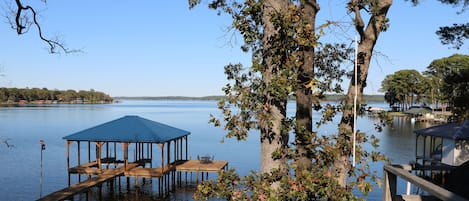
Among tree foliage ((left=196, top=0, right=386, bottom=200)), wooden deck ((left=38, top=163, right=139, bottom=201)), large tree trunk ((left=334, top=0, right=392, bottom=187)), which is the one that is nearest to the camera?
tree foliage ((left=196, top=0, right=386, bottom=200))

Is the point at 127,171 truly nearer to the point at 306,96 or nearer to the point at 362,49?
the point at 362,49

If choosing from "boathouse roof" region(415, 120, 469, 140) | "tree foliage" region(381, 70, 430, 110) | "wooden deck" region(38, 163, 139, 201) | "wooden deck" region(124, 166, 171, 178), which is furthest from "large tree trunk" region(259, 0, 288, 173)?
"tree foliage" region(381, 70, 430, 110)

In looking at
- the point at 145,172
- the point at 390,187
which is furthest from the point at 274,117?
the point at 145,172

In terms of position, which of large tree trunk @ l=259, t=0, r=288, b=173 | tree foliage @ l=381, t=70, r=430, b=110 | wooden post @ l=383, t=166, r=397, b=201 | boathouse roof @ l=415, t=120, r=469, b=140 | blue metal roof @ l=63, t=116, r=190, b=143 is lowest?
blue metal roof @ l=63, t=116, r=190, b=143

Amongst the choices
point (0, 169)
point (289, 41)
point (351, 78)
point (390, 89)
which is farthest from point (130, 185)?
point (390, 89)

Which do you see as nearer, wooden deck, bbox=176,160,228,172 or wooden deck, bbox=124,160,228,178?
wooden deck, bbox=124,160,228,178

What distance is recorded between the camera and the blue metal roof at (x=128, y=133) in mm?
19531

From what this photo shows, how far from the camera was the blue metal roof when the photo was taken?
19.5m

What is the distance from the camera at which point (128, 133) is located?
19969 millimetres

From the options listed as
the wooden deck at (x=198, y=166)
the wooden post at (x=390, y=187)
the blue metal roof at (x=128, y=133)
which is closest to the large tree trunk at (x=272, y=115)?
the wooden post at (x=390, y=187)

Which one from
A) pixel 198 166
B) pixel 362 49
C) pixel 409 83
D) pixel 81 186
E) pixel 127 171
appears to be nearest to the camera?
pixel 362 49

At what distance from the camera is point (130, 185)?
21562mm

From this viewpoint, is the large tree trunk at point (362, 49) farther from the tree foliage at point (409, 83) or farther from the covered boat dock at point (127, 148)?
the tree foliage at point (409, 83)

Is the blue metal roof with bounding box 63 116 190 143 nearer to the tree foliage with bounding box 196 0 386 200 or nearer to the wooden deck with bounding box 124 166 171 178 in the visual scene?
the wooden deck with bounding box 124 166 171 178
